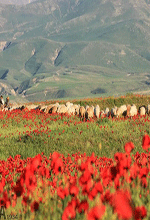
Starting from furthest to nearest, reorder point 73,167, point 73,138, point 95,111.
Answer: point 95,111 < point 73,138 < point 73,167

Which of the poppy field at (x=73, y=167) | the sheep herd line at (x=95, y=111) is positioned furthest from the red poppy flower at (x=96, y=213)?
the sheep herd line at (x=95, y=111)

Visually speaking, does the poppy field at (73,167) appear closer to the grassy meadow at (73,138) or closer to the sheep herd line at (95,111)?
the grassy meadow at (73,138)

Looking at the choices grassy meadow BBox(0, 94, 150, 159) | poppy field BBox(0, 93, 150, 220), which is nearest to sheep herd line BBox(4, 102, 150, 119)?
poppy field BBox(0, 93, 150, 220)

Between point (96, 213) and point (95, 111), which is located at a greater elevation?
point (95, 111)

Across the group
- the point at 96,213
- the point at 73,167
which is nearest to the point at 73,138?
the point at 73,167

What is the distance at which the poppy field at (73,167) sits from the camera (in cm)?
335

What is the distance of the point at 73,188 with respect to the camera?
339 centimetres

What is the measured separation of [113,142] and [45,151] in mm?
3059

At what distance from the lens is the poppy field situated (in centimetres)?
335

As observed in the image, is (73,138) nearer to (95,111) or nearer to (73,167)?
(73,167)

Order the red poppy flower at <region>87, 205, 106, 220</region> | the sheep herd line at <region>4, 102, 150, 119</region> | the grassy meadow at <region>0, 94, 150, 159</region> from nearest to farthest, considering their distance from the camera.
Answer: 1. the red poppy flower at <region>87, 205, 106, 220</region>
2. the grassy meadow at <region>0, 94, 150, 159</region>
3. the sheep herd line at <region>4, 102, 150, 119</region>

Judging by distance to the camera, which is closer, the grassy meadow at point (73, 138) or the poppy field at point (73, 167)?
the poppy field at point (73, 167)

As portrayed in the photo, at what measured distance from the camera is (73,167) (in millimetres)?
7828

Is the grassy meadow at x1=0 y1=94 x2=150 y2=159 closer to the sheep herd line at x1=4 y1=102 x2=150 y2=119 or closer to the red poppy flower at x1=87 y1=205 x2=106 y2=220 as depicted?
the sheep herd line at x1=4 y1=102 x2=150 y2=119
